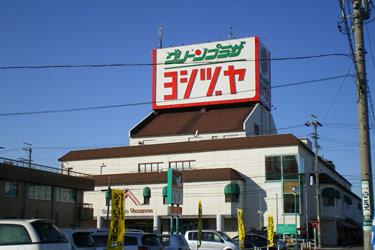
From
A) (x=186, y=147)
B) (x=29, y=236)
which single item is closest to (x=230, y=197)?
(x=186, y=147)

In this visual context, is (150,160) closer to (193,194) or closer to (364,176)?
(193,194)

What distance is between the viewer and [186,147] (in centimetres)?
6650

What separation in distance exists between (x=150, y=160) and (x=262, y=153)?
47.5 feet

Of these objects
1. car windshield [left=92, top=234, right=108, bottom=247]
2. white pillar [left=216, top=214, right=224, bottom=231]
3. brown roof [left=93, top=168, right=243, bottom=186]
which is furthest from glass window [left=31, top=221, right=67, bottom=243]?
brown roof [left=93, top=168, right=243, bottom=186]

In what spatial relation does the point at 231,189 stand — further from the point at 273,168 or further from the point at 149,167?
the point at 149,167

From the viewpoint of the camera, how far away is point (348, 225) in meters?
70.9

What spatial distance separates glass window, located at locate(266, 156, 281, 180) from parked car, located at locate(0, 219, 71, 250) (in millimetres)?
50765

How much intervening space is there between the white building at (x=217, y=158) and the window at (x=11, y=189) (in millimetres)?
22025

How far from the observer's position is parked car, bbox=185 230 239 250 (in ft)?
105

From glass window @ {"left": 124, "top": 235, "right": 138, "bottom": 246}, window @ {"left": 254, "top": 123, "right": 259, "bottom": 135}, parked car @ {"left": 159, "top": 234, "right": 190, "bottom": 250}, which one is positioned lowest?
parked car @ {"left": 159, "top": 234, "right": 190, "bottom": 250}

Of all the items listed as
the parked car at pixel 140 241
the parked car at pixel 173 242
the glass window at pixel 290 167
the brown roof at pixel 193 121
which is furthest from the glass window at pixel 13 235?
the brown roof at pixel 193 121

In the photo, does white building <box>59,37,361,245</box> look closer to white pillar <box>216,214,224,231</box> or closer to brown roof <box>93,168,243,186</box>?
brown roof <box>93,168,243,186</box>

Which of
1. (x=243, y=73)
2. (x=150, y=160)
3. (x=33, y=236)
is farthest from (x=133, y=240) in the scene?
(x=243, y=73)

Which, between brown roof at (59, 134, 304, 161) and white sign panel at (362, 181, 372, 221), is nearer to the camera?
white sign panel at (362, 181, 372, 221)
